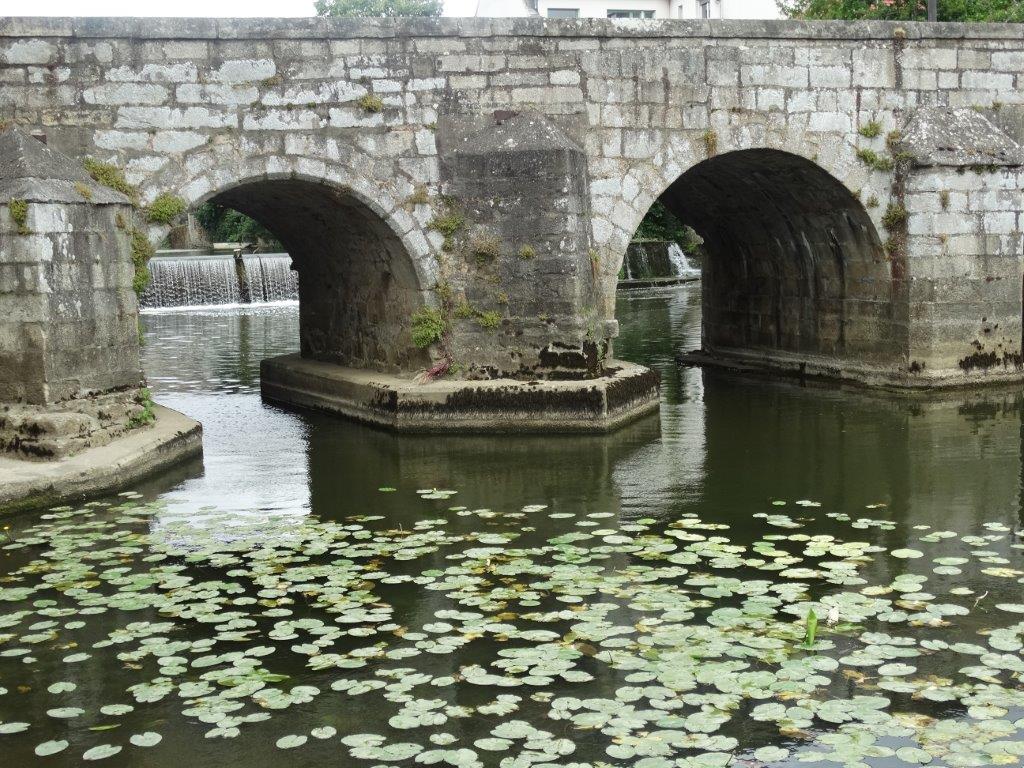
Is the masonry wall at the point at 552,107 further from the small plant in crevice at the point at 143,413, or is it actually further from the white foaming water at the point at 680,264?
the white foaming water at the point at 680,264

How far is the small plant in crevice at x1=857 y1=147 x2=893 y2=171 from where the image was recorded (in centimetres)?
1205

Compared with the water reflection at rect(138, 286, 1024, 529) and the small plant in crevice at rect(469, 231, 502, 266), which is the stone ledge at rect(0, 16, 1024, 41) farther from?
the water reflection at rect(138, 286, 1024, 529)

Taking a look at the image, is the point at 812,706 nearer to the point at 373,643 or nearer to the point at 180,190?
the point at 373,643

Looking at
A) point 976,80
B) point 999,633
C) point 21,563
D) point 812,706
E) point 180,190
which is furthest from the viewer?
point 976,80

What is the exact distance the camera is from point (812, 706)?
4.64m

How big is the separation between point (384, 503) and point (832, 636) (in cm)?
364

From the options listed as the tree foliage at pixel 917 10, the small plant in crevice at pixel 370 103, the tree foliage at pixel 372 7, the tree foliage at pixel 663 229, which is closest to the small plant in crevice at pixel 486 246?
the small plant in crevice at pixel 370 103

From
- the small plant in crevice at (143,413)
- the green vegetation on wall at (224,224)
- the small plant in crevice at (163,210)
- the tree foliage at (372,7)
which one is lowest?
the small plant in crevice at (143,413)

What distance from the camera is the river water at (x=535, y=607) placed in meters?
4.51

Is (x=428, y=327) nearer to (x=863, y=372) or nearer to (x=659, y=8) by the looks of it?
(x=863, y=372)

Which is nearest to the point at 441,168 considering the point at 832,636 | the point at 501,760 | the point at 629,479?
the point at 629,479

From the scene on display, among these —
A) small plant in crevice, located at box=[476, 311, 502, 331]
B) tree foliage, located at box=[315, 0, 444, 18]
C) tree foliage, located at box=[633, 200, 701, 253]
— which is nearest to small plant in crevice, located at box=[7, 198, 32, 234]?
small plant in crevice, located at box=[476, 311, 502, 331]

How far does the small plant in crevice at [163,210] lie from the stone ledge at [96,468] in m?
1.63

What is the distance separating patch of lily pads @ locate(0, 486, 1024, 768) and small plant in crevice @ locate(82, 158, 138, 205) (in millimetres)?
3388
